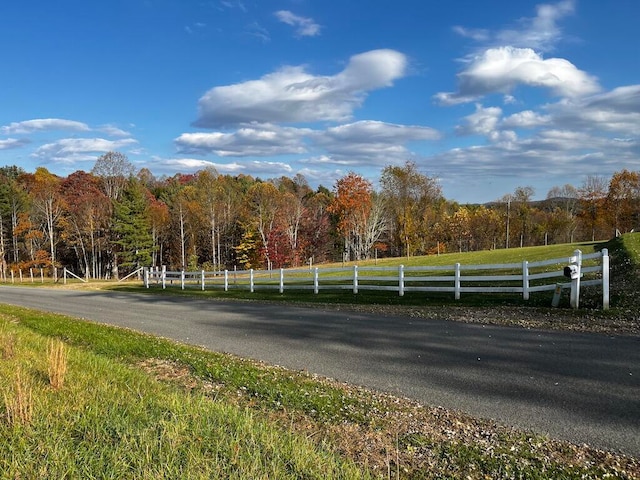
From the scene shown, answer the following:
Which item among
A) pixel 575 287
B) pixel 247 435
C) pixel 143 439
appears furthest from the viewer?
pixel 575 287

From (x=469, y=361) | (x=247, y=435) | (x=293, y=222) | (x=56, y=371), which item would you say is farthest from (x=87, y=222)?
(x=247, y=435)

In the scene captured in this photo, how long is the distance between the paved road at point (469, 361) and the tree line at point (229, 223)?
40565 millimetres

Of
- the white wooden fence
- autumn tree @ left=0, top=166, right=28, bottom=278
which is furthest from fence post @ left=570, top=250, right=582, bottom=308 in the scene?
autumn tree @ left=0, top=166, right=28, bottom=278

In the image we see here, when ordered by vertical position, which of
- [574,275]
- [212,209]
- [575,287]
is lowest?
[575,287]

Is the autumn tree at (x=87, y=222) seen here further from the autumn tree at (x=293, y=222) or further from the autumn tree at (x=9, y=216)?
the autumn tree at (x=293, y=222)

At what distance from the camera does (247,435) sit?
4023 mm

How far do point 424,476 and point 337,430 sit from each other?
109 cm

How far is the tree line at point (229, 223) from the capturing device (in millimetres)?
55594

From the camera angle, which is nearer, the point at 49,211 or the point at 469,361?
the point at 469,361

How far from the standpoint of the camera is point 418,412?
495 cm

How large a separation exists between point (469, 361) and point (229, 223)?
59.4 metres

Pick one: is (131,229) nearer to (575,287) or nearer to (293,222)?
(293,222)

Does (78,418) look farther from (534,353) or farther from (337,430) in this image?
(534,353)

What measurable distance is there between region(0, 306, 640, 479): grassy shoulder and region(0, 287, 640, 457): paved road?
512mm
